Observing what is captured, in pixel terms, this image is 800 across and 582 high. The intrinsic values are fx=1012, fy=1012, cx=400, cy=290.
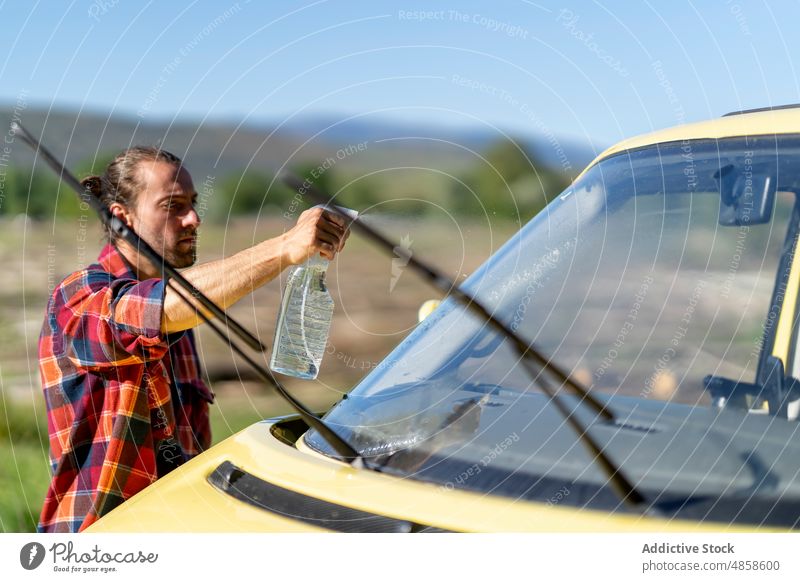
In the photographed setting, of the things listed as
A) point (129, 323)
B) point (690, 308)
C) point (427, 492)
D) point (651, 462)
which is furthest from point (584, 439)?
point (129, 323)

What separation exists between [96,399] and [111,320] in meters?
0.35

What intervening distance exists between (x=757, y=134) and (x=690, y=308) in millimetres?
422

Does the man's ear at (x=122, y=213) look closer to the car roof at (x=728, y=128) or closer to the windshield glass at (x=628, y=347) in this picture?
the windshield glass at (x=628, y=347)

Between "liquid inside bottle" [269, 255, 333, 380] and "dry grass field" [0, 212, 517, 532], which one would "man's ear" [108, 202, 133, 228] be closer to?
"dry grass field" [0, 212, 517, 532]

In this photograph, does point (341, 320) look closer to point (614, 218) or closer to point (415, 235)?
point (415, 235)

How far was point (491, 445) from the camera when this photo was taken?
2.10 m

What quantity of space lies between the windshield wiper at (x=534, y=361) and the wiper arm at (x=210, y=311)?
352 millimetres

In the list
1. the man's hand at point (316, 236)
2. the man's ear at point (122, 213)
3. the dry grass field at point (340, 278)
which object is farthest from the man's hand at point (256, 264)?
the man's ear at point (122, 213)

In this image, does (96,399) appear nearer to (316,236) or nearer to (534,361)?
(316,236)

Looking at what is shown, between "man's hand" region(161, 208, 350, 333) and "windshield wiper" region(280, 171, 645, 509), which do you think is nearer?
"windshield wiper" region(280, 171, 645, 509)

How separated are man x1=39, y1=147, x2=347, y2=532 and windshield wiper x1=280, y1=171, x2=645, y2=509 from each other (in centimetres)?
49

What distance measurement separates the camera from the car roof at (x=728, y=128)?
225 cm

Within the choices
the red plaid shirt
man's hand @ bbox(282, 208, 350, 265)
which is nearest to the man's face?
the red plaid shirt

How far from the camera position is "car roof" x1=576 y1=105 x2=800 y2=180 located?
2.25 metres
